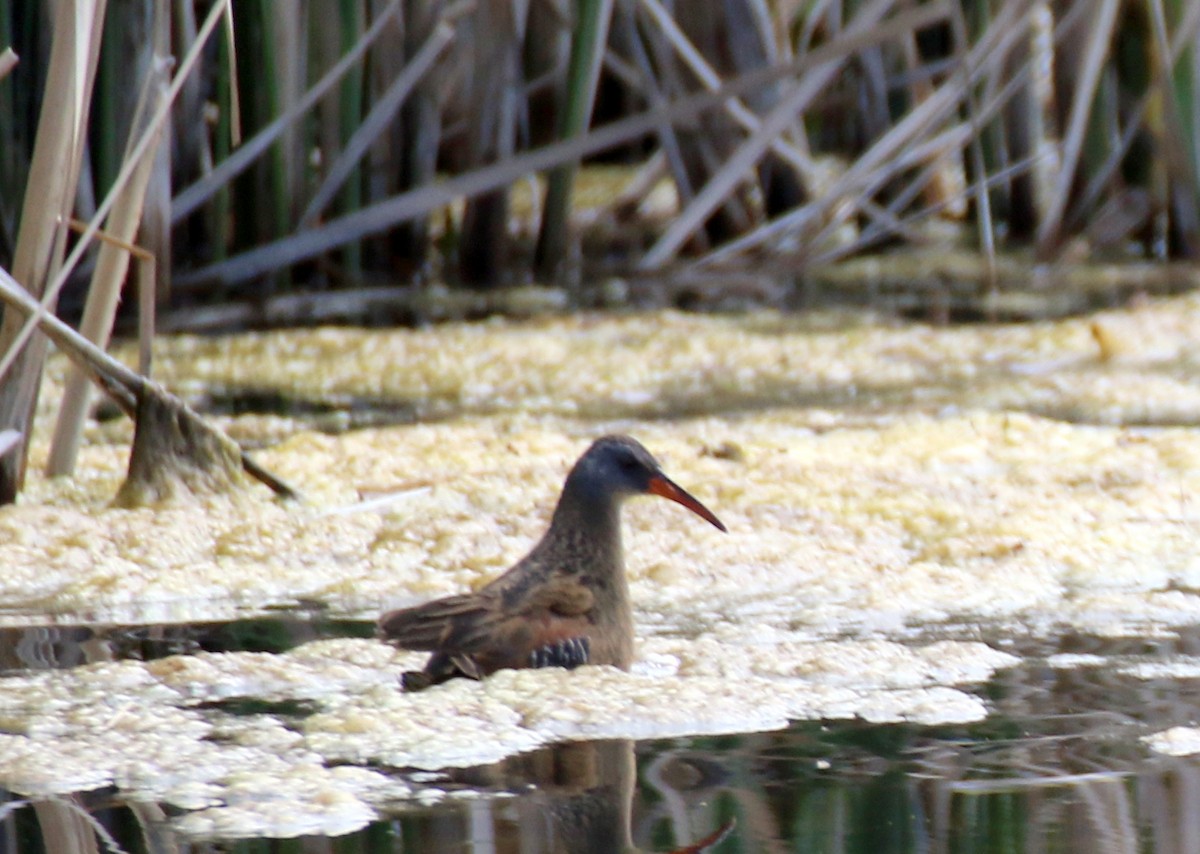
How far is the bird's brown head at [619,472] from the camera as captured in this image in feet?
10.4

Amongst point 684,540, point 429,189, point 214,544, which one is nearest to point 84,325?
point 214,544

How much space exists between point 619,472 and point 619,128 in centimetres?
325

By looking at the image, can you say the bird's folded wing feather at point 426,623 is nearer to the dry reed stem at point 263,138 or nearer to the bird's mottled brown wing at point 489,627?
the bird's mottled brown wing at point 489,627

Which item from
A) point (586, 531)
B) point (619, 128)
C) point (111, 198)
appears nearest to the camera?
point (586, 531)

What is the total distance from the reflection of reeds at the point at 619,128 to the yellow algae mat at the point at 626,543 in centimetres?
60

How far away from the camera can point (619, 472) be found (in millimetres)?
3188

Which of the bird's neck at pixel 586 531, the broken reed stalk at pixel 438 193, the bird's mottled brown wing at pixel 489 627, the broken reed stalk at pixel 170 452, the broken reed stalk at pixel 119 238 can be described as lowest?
the bird's mottled brown wing at pixel 489 627

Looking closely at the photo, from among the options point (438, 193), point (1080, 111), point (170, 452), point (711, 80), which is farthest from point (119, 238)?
point (1080, 111)

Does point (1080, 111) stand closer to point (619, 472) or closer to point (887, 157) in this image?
point (887, 157)

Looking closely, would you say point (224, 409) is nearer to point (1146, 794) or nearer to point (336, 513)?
point (336, 513)

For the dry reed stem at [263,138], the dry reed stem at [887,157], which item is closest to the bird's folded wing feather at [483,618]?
the dry reed stem at [263,138]

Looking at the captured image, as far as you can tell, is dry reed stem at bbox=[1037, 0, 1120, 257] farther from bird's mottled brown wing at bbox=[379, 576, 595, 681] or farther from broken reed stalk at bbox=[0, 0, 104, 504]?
bird's mottled brown wing at bbox=[379, 576, 595, 681]

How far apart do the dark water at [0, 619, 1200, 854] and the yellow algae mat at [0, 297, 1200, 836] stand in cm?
7

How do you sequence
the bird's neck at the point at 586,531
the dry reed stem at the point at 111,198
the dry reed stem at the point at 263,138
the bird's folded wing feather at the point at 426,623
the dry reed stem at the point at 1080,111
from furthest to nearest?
the dry reed stem at the point at 1080,111
the dry reed stem at the point at 263,138
the dry reed stem at the point at 111,198
the bird's neck at the point at 586,531
the bird's folded wing feather at the point at 426,623
